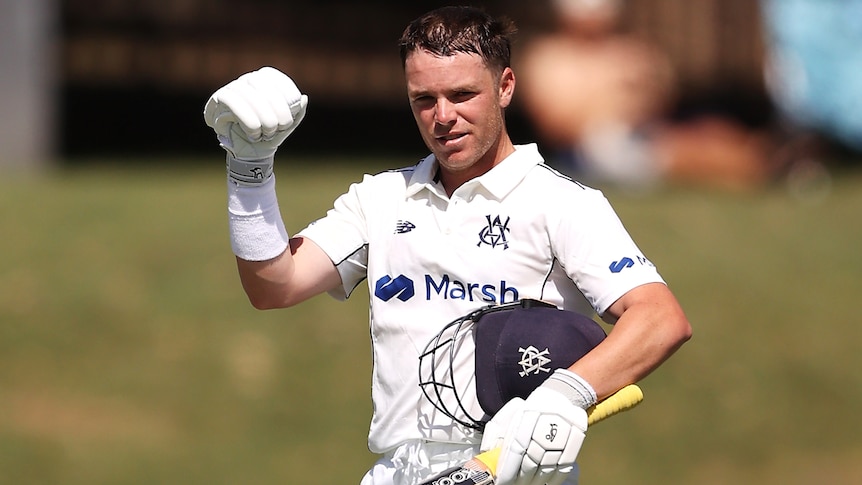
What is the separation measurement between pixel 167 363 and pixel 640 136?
21.5 ft

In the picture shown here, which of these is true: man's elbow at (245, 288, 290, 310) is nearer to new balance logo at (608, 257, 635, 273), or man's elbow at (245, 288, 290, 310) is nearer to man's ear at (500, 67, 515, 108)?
man's ear at (500, 67, 515, 108)

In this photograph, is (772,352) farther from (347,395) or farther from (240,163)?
(240,163)

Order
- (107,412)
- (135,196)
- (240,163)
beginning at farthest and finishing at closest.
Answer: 1. (135,196)
2. (107,412)
3. (240,163)

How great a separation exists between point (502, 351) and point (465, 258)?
35 cm

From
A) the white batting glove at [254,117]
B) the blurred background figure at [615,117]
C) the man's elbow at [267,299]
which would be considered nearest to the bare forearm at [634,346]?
the man's elbow at [267,299]

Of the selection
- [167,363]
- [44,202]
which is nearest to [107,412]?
[167,363]

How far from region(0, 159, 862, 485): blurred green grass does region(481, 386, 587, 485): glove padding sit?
6.31 metres

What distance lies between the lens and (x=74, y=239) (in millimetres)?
12008

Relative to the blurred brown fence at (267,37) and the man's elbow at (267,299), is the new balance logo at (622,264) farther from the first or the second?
the blurred brown fence at (267,37)

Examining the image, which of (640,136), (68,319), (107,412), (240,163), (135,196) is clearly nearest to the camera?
(240,163)

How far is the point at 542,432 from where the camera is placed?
3.65 m

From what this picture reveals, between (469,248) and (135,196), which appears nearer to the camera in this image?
(469,248)

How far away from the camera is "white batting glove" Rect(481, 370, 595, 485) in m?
3.66

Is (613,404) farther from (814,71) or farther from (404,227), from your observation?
(814,71)
